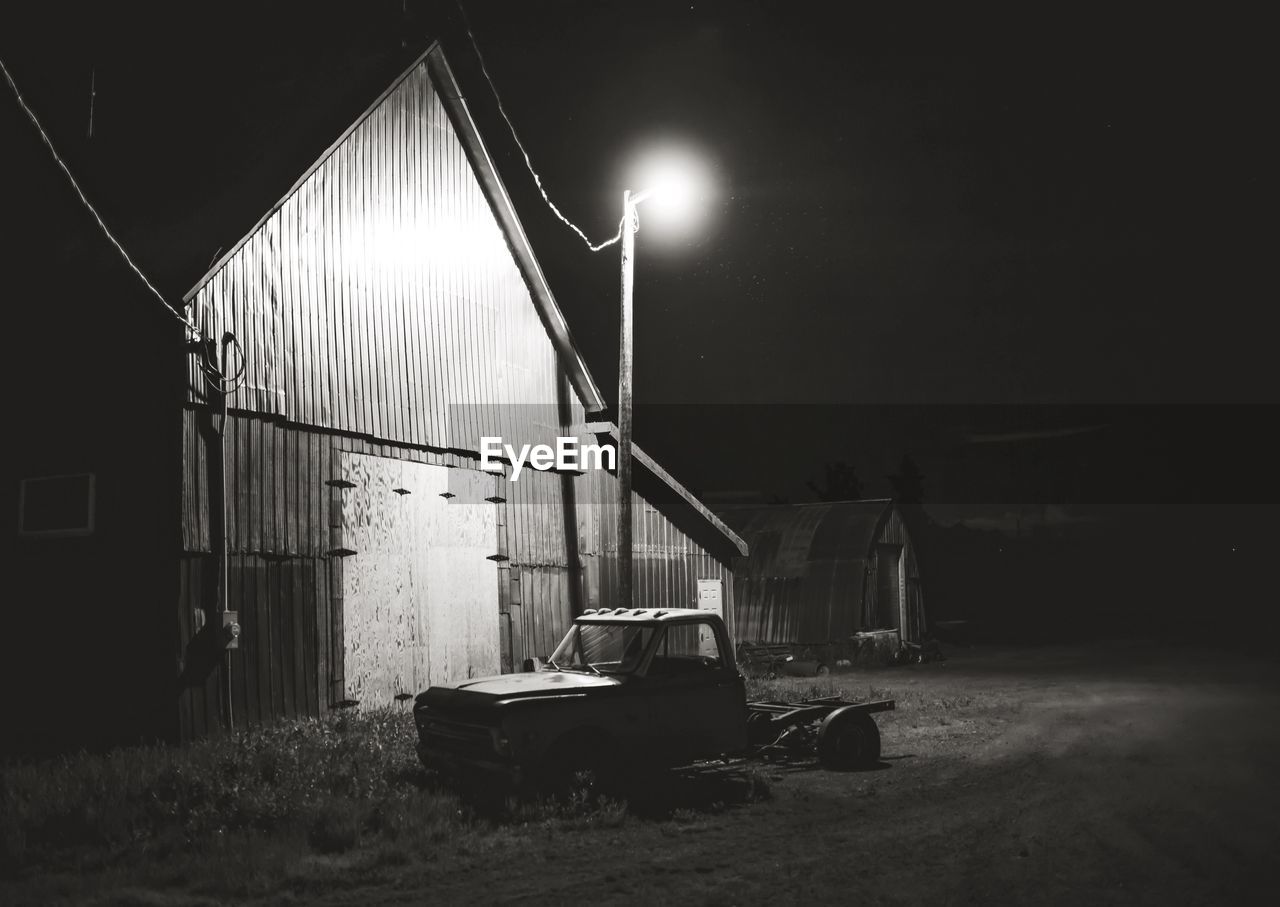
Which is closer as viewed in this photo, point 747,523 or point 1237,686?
point 1237,686

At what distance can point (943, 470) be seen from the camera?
6794cm

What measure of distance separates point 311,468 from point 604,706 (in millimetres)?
6273

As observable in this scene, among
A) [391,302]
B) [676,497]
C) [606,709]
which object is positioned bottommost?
[606,709]

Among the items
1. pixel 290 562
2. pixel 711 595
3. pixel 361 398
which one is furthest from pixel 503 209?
pixel 711 595

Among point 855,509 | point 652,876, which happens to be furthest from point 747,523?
point 652,876

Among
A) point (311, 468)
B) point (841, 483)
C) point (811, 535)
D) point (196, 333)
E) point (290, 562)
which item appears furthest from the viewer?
point (841, 483)

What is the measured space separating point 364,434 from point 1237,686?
678 inches

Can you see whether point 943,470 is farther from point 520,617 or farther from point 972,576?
point 520,617

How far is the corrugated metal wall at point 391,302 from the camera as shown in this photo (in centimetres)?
1408

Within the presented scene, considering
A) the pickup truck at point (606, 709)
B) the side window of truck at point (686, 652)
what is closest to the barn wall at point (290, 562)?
the pickup truck at point (606, 709)

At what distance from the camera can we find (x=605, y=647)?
11242 mm

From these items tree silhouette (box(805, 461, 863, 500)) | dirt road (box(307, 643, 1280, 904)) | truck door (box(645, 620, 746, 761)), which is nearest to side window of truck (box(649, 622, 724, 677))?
truck door (box(645, 620, 746, 761))

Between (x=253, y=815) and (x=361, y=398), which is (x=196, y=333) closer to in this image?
(x=361, y=398)

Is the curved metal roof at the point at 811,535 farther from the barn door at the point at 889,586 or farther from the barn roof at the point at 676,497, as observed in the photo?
the barn roof at the point at 676,497
